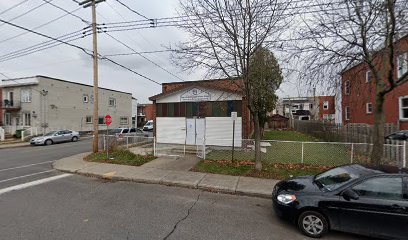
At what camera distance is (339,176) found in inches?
195

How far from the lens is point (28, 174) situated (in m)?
9.62

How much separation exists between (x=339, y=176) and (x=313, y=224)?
3.99 feet

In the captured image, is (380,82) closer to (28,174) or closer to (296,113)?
(28,174)

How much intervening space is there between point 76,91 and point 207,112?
82.2 ft

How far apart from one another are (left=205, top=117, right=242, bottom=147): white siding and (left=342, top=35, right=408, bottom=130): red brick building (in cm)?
564

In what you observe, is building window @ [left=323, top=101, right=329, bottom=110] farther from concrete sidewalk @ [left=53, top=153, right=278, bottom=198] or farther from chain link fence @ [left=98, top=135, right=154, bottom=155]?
concrete sidewalk @ [left=53, top=153, right=278, bottom=198]

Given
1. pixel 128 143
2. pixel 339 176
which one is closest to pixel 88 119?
pixel 128 143

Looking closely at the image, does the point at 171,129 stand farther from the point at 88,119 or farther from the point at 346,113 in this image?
the point at 88,119

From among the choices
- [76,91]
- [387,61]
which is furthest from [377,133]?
[76,91]

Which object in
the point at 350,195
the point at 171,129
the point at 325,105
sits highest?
the point at 325,105

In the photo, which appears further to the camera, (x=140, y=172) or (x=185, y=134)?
(x=185, y=134)

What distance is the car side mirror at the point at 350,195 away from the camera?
4.22 m

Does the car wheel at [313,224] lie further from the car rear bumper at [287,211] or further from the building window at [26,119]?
the building window at [26,119]

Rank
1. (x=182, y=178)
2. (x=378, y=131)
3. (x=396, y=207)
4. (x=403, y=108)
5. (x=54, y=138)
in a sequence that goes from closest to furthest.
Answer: (x=396, y=207) < (x=378, y=131) < (x=182, y=178) < (x=403, y=108) < (x=54, y=138)
